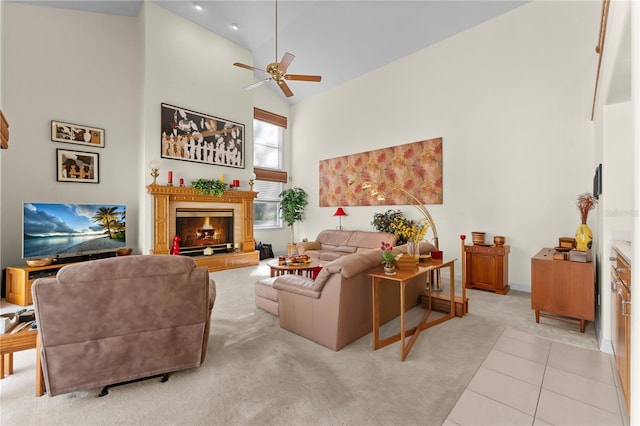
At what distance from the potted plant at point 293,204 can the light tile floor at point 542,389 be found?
19.7ft

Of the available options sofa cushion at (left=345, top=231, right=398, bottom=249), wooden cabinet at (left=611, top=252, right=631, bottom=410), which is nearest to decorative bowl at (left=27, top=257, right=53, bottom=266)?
sofa cushion at (left=345, top=231, right=398, bottom=249)

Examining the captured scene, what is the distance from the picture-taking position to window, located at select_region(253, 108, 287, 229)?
8.01 m

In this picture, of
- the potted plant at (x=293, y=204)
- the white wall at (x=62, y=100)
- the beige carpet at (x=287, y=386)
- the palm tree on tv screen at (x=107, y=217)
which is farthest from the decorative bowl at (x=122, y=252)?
the potted plant at (x=293, y=204)

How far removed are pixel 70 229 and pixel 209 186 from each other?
7.78ft

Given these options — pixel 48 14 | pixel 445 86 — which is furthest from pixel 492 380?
pixel 48 14

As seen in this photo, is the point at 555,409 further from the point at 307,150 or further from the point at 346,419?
the point at 307,150

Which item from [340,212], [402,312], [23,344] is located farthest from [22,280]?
[340,212]

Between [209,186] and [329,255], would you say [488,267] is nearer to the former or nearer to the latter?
[329,255]

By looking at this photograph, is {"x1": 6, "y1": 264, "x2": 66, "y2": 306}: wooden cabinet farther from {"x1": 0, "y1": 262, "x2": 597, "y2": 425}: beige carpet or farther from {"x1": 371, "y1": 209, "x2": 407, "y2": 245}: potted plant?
{"x1": 371, "y1": 209, "x2": 407, "y2": 245}: potted plant

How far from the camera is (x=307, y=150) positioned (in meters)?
8.11

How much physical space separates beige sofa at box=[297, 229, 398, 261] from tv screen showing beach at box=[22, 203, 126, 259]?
364 centimetres

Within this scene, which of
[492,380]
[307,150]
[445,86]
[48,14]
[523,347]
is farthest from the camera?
[307,150]

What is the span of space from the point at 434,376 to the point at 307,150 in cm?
681

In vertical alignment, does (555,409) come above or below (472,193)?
below
